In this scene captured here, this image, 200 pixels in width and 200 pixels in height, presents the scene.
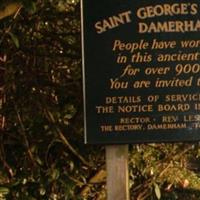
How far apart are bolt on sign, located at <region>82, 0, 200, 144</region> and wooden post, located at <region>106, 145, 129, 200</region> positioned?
0.16 m

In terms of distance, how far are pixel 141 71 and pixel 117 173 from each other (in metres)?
0.80

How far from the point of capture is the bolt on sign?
216 inches

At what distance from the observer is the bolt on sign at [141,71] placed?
549 centimetres

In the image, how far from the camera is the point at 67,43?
22.0 ft

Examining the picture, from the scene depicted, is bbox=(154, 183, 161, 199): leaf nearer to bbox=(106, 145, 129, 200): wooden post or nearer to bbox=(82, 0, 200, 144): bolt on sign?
bbox=(106, 145, 129, 200): wooden post

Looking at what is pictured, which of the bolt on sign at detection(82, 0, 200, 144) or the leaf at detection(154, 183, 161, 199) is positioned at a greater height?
the bolt on sign at detection(82, 0, 200, 144)

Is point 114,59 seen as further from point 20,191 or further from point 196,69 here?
point 20,191

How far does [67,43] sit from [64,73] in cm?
27

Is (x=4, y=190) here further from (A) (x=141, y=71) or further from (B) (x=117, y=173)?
(A) (x=141, y=71)

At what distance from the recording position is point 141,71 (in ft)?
18.2

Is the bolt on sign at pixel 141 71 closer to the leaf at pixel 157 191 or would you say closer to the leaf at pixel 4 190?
the leaf at pixel 4 190

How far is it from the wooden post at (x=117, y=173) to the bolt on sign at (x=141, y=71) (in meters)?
0.16

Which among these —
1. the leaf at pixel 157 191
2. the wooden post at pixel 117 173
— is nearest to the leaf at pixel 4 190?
the wooden post at pixel 117 173


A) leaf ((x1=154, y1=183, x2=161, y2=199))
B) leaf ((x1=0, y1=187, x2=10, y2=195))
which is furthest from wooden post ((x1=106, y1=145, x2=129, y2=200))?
leaf ((x1=154, y1=183, x2=161, y2=199))
